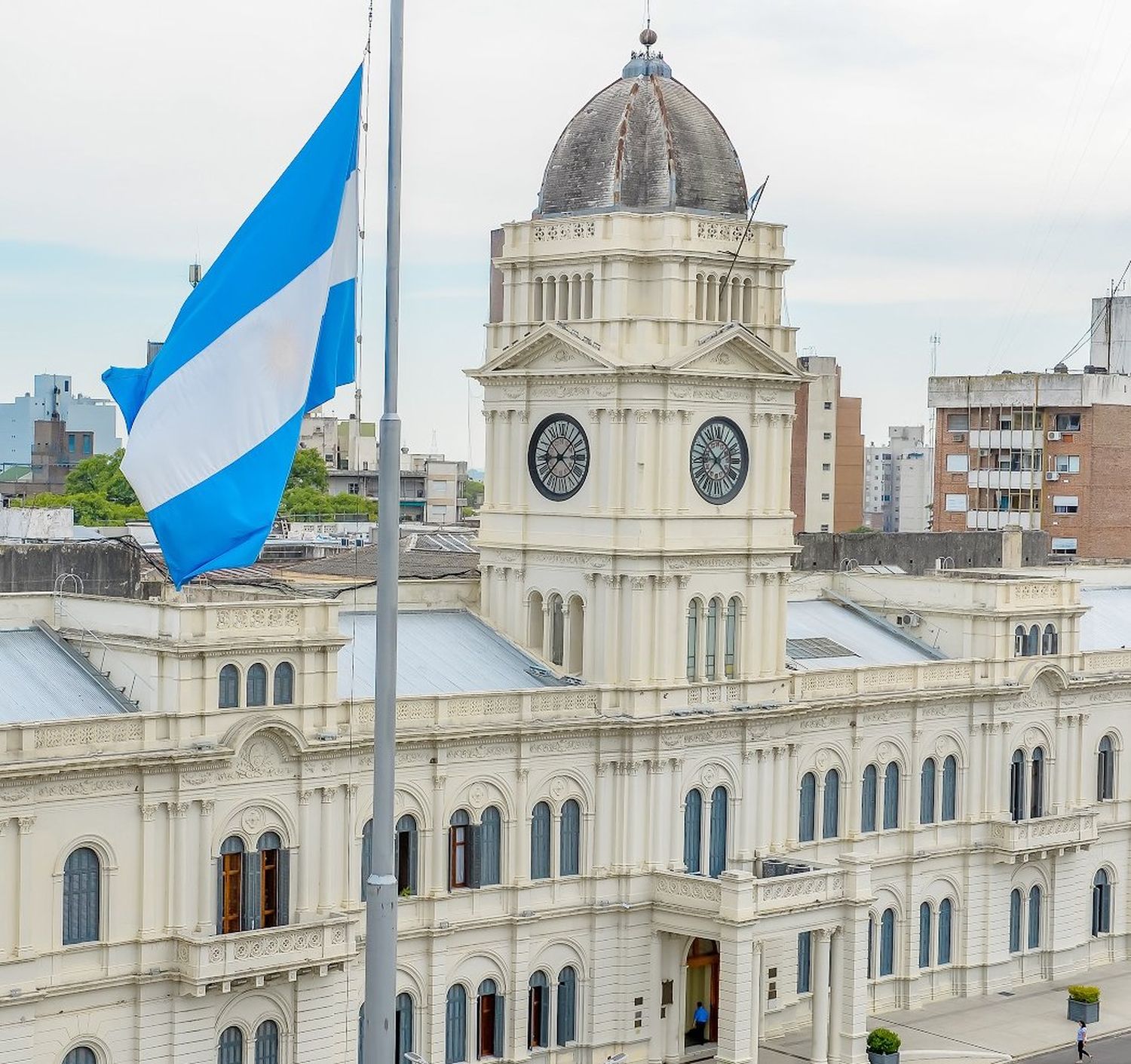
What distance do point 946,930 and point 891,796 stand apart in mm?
5865

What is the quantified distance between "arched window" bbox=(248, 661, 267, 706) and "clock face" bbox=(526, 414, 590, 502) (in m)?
13.9

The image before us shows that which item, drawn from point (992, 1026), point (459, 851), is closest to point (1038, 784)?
point (992, 1026)

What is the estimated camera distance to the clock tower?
216 ft

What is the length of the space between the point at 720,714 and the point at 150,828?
64.0 feet

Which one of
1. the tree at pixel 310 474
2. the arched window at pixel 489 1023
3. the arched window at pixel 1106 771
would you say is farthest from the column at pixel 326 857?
the tree at pixel 310 474

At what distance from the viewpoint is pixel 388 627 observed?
29.2m

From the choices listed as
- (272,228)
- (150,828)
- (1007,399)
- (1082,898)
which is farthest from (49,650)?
(1007,399)

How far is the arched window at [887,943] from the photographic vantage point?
75.1 metres

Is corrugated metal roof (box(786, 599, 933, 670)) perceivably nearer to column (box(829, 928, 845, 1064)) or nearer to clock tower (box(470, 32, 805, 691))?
clock tower (box(470, 32, 805, 691))

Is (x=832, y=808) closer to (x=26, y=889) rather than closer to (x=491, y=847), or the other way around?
(x=491, y=847)

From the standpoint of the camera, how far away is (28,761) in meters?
52.3

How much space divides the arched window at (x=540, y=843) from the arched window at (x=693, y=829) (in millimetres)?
4838

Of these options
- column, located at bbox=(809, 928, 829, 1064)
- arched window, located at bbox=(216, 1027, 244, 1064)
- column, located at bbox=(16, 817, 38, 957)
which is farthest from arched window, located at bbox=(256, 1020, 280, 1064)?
column, located at bbox=(809, 928, 829, 1064)

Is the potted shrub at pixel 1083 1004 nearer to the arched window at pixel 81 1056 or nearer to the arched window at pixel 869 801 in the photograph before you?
the arched window at pixel 869 801
